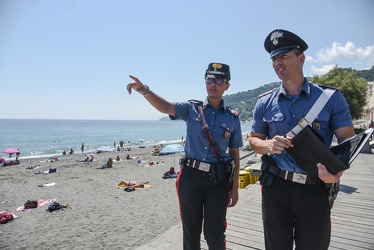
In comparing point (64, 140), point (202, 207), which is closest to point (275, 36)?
point (202, 207)

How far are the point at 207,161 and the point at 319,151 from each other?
142cm

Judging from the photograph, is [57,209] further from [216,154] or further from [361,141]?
[361,141]

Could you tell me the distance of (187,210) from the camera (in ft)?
9.45

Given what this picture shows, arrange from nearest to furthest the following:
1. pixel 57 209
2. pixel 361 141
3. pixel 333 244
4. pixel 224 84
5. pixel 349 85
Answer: pixel 361 141 → pixel 224 84 → pixel 333 244 → pixel 57 209 → pixel 349 85

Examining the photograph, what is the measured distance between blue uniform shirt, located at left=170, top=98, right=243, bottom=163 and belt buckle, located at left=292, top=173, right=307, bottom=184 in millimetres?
1096

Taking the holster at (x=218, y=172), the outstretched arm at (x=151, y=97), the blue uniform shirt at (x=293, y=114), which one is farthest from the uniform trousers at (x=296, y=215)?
the outstretched arm at (x=151, y=97)

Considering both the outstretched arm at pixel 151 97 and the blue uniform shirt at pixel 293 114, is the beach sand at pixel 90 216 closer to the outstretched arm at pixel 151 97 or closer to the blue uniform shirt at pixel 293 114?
the outstretched arm at pixel 151 97

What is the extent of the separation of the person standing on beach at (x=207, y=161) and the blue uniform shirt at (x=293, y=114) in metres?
0.76

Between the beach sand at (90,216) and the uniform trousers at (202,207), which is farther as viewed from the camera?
the beach sand at (90,216)

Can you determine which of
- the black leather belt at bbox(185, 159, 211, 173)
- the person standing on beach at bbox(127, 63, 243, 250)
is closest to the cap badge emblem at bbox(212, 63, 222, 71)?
the person standing on beach at bbox(127, 63, 243, 250)

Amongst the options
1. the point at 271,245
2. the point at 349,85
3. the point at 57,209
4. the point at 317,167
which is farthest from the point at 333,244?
the point at 349,85

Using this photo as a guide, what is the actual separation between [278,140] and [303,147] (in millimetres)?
184

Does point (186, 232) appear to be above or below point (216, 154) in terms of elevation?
below

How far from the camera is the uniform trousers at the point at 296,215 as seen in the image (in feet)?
6.36
